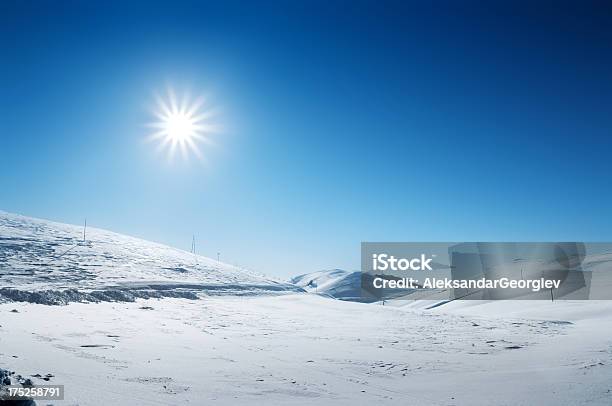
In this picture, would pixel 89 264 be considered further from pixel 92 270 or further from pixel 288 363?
pixel 288 363

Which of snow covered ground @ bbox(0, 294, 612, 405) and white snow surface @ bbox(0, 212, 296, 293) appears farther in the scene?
white snow surface @ bbox(0, 212, 296, 293)

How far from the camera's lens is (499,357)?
Result: 14.2 m

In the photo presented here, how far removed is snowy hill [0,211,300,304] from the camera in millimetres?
32500

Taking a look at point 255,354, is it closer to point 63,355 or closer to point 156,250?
point 63,355

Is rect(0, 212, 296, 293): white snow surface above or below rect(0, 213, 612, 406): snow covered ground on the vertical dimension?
above

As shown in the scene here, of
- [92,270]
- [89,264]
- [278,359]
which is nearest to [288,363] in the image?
[278,359]

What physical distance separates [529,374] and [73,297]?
27.9 meters

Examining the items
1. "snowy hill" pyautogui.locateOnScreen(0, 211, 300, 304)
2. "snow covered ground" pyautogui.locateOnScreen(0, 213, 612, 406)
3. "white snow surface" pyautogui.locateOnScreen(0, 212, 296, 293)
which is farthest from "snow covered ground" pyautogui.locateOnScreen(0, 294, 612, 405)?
"white snow surface" pyautogui.locateOnScreen(0, 212, 296, 293)

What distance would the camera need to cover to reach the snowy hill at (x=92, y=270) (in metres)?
32.5

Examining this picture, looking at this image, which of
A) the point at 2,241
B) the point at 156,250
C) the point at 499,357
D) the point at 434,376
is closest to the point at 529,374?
the point at 434,376

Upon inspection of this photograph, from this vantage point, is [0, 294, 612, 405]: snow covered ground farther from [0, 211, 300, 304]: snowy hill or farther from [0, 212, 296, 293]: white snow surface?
[0, 212, 296, 293]: white snow surface

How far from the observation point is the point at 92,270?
44.4 m

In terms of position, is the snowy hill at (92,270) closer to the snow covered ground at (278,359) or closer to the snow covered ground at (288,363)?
the snow covered ground at (278,359)

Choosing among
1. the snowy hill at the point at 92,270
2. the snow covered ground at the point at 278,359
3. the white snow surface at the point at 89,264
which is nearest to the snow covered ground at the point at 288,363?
the snow covered ground at the point at 278,359
